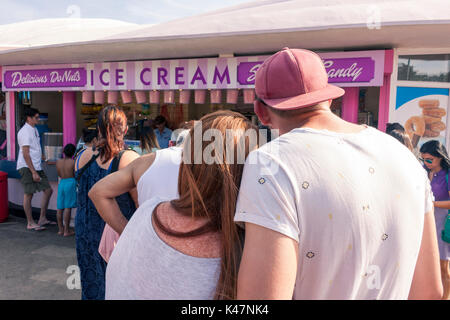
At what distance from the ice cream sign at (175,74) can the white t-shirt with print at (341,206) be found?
4.04 metres

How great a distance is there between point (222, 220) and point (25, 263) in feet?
14.8

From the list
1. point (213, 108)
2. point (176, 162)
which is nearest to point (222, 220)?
point (176, 162)

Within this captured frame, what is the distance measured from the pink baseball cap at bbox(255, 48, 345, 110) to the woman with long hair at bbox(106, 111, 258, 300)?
0.45 feet

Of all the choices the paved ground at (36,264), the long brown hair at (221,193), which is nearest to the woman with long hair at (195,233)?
the long brown hair at (221,193)

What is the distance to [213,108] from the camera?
920 centimetres

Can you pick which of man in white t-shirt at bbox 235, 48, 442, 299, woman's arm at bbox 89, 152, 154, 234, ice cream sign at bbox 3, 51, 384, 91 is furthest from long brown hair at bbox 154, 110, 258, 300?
ice cream sign at bbox 3, 51, 384, 91

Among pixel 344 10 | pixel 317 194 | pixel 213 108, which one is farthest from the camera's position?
pixel 213 108

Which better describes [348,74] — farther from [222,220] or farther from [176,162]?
[222,220]

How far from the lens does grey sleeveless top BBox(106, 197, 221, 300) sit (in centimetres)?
98

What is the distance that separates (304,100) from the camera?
100 centimetres

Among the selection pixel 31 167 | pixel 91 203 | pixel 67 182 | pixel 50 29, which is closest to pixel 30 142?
pixel 31 167

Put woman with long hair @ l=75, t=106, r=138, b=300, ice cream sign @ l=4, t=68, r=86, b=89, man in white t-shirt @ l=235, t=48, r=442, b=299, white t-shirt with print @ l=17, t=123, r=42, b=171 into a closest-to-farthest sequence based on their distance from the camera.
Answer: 1. man in white t-shirt @ l=235, t=48, r=442, b=299
2. woman with long hair @ l=75, t=106, r=138, b=300
3. white t-shirt with print @ l=17, t=123, r=42, b=171
4. ice cream sign @ l=4, t=68, r=86, b=89

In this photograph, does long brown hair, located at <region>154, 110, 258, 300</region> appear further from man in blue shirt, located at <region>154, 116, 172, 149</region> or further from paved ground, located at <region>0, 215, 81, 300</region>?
man in blue shirt, located at <region>154, 116, 172, 149</region>

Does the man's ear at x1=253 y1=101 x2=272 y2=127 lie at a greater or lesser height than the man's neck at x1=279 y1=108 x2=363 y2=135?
greater
